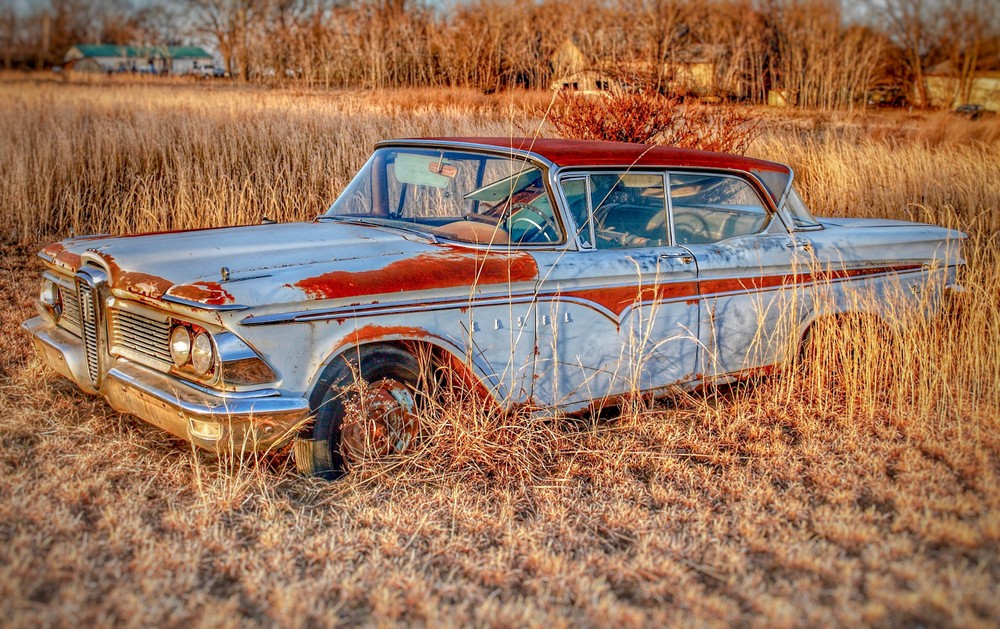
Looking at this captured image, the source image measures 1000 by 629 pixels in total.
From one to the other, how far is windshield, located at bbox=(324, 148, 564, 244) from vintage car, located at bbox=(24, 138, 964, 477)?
0.01m

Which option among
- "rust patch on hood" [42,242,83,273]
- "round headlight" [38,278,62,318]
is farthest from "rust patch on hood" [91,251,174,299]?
"round headlight" [38,278,62,318]

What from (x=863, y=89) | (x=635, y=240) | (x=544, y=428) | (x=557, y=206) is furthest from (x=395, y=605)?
(x=863, y=89)

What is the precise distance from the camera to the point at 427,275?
3.36 meters

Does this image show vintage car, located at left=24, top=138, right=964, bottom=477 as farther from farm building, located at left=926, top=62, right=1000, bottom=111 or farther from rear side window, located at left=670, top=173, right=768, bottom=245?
farm building, located at left=926, top=62, right=1000, bottom=111

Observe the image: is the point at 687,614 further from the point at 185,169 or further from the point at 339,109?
the point at 339,109

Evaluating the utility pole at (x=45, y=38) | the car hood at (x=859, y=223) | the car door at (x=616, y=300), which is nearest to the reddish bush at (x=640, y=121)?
the car hood at (x=859, y=223)

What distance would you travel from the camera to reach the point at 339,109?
1014 centimetres

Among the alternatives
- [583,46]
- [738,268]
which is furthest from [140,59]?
[738,268]

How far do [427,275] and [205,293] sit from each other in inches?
32.6

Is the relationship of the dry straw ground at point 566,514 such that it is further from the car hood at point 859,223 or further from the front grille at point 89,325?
the car hood at point 859,223

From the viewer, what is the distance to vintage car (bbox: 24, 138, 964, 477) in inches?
122

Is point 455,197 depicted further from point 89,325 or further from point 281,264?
point 89,325

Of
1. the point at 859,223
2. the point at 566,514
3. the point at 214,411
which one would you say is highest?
the point at 859,223

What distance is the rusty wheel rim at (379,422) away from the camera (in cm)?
330
